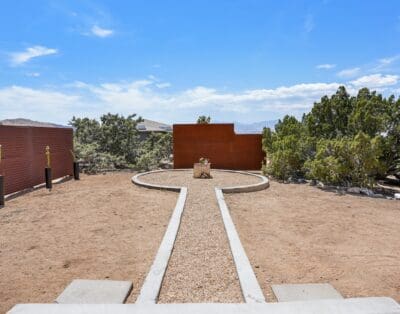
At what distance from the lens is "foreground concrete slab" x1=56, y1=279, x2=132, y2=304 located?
9.95ft

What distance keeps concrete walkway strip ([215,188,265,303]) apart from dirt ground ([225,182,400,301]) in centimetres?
12

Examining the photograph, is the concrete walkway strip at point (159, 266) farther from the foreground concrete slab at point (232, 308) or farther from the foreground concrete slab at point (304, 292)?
the foreground concrete slab at point (304, 292)

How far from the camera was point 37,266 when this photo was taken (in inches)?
154

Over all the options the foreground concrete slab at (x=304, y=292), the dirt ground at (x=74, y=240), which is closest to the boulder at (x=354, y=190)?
the dirt ground at (x=74, y=240)

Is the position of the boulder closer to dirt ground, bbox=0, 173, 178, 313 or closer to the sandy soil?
the sandy soil

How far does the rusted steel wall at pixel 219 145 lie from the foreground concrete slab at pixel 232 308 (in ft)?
38.7

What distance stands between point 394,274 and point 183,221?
10.6ft

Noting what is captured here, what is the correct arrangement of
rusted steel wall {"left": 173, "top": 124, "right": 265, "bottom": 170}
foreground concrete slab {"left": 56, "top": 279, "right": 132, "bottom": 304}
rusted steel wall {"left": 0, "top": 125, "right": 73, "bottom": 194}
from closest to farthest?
foreground concrete slab {"left": 56, "top": 279, "right": 132, "bottom": 304}, rusted steel wall {"left": 0, "top": 125, "right": 73, "bottom": 194}, rusted steel wall {"left": 173, "top": 124, "right": 265, "bottom": 170}

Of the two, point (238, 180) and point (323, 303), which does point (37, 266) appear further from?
point (238, 180)

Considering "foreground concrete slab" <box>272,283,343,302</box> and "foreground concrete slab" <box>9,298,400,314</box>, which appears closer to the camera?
"foreground concrete slab" <box>9,298,400,314</box>

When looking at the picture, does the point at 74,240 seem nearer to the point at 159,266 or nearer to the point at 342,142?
the point at 159,266

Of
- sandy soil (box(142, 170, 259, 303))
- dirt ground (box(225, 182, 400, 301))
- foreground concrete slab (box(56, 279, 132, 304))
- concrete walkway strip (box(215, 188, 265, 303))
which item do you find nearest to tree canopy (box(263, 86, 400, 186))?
dirt ground (box(225, 182, 400, 301))

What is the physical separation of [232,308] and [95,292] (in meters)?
1.36

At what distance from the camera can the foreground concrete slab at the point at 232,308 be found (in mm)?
2797
